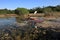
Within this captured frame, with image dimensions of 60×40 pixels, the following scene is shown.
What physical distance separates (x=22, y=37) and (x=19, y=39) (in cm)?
33

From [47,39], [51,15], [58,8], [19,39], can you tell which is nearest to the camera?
[19,39]

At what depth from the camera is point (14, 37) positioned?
7.76 m

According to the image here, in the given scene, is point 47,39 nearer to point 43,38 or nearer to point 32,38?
point 43,38

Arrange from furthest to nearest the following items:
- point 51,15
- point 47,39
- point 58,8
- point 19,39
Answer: point 58,8 < point 51,15 < point 47,39 < point 19,39

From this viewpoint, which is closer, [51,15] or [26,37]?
[26,37]

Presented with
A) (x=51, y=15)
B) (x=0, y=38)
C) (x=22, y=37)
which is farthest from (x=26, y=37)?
(x=51, y=15)

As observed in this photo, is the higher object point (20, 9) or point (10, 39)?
point (10, 39)

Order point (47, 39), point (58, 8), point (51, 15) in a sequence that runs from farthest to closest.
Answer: point (58, 8)
point (51, 15)
point (47, 39)

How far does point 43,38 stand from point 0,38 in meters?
2.13

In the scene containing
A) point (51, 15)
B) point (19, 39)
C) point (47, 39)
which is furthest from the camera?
point (51, 15)

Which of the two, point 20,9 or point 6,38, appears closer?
point 6,38

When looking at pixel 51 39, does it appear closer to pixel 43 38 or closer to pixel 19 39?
pixel 43 38

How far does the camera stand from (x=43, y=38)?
8086 mm

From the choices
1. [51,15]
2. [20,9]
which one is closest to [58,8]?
[20,9]
